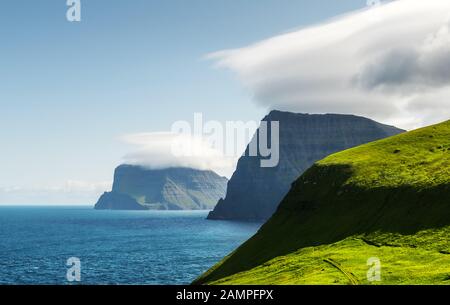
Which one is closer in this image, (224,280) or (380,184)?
(224,280)

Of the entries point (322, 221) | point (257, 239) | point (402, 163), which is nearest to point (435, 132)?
point (402, 163)

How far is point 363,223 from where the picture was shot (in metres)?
88.6

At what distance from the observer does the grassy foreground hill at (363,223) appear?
209 feet

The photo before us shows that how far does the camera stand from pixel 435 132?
130750mm

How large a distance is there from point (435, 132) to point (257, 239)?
63475 mm

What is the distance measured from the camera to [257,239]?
110 m

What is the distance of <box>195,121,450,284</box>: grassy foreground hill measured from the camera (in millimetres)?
63562

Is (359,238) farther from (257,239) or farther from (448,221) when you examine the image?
(257,239)

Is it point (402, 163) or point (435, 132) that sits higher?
point (435, 132)
